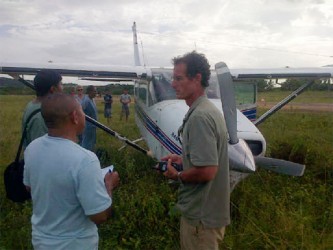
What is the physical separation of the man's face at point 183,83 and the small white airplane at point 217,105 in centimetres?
127

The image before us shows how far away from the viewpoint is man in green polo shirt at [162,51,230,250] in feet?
7.38

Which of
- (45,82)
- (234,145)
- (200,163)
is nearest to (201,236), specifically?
(200,163)

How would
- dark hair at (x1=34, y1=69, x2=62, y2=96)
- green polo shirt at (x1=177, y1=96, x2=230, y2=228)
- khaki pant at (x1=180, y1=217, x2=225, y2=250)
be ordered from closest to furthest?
1. green polo shirt at (x1=177, y1=96, x2=230, y2=228)
2. khaki pant at (x1=180, y1=217, x2=225, y2=250)
3. dark hair at (x1=34, y1=69, x2=62, y2=96)

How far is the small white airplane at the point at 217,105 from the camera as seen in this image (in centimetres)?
384

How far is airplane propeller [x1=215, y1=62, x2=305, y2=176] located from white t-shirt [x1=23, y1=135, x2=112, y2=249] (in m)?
1.84

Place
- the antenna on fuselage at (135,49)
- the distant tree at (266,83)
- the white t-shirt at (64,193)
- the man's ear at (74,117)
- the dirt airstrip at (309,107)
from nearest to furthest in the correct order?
the white t-shirt at (64,193) < the man's ear at (74,117) < the distant tree at (266,83) < the antenna on fuselage at (135,49) < the dirt airstrip at (309,107)

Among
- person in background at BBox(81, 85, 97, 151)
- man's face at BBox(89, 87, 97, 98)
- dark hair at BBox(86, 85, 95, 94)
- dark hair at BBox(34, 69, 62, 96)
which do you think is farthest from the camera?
dark hair at BBox(86, 85, 95, 94)

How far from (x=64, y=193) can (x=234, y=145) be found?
2097 millimetres

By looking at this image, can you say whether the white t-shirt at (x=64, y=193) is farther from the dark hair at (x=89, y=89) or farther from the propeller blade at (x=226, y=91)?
the dark hair at (x=89, y=89)

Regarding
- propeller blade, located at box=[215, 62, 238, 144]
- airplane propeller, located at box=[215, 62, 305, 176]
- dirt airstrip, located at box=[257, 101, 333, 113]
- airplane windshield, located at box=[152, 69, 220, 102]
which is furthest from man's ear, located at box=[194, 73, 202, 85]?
dirt airstrip, located at box=[257, 101, 333, 113]

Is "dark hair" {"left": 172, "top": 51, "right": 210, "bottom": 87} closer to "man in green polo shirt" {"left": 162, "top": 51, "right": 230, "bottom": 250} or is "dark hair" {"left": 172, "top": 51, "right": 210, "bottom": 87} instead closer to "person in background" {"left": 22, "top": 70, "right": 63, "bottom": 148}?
"man in green polo shirt" {"left": 162, "top": 51, "right": 230, "bottom": 250}

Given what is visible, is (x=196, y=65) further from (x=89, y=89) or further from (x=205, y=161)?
(x=89, y=89)

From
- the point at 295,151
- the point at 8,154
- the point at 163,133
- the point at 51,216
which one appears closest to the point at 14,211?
the point at 163,133

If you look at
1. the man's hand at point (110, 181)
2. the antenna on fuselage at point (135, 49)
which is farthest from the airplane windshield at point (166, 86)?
the antenna on fuselage at point (135, 49)
